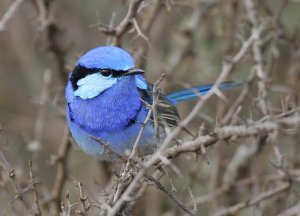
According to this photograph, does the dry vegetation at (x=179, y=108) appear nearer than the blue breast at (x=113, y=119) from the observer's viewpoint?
Yes

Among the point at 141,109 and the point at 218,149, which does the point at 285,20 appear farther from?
the point at 141,109

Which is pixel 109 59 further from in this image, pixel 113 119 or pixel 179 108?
pixel 179 108

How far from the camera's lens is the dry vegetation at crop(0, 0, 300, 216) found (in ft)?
8.52

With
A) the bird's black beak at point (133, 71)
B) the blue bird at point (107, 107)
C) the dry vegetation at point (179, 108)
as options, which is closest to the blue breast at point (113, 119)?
the blue bird at point (107, 107)

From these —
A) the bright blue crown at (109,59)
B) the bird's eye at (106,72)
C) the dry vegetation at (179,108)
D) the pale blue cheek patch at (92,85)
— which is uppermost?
the bright blue crown at (109,59)

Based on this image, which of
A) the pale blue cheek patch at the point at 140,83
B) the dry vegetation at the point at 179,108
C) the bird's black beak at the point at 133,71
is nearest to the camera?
the dry vegetation at the point at 179,108

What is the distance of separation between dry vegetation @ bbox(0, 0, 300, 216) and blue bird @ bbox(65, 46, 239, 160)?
193 mm

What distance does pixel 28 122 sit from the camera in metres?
5.62

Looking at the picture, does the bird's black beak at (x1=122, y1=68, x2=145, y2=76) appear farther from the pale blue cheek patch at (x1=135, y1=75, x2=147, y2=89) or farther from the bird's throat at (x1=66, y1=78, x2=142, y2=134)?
the pale blue cheek patch at (x1=135, y1=75, x2=147, y2=89)

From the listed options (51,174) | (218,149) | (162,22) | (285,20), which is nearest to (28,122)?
(51,174)

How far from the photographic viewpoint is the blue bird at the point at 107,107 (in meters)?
3.56

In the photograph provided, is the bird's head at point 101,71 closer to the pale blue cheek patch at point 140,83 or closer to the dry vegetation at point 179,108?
the pale blue cheek patch at point 140,83

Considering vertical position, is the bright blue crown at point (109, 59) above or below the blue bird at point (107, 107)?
above

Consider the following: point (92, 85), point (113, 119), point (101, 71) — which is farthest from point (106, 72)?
point (113, 119)
